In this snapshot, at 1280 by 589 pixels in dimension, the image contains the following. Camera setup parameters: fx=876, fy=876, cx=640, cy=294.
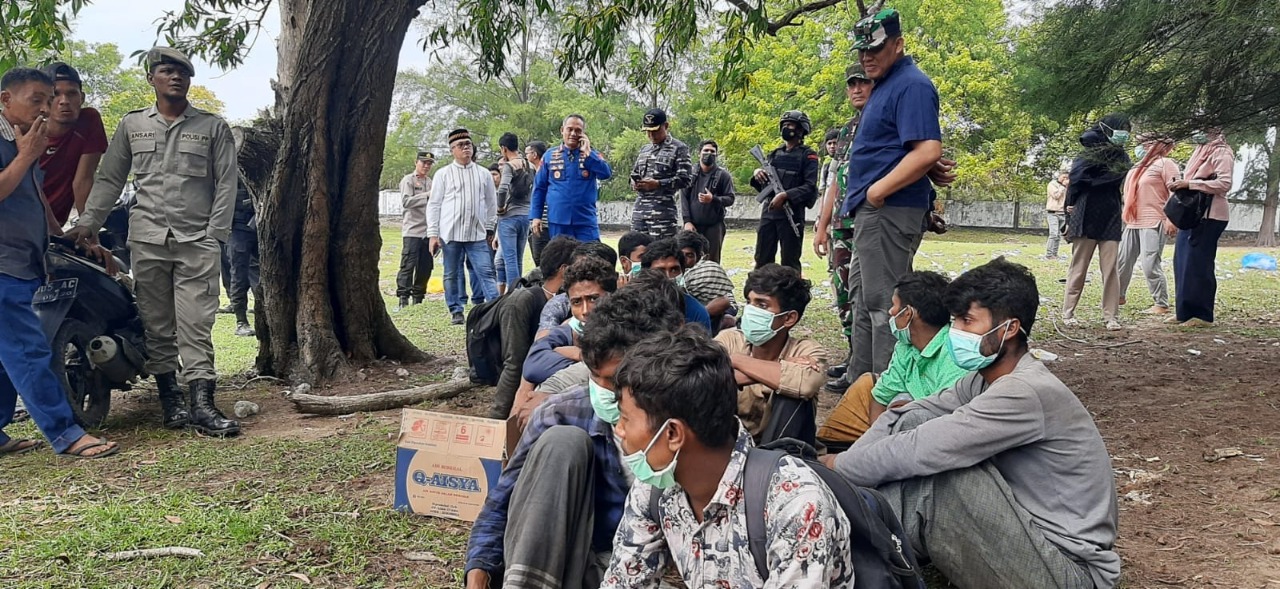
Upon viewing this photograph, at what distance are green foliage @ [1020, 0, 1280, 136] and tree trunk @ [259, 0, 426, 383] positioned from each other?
4.16 metres

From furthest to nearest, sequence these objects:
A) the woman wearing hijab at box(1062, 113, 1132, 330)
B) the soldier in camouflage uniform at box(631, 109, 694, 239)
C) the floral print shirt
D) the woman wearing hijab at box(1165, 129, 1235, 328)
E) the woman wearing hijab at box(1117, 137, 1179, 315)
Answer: the woman wearing hijab at box(1117, 137, 1179, 315)
the soldier in camouflage uniform at box(631, 109, 694, 239)
the woman wearing hijab at box(1062, 113, 1132, 330)
the woman wearing hijab at box(1165, 129, 1235, 328)
the floral print shirt

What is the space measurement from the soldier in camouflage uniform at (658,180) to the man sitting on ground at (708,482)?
17.7ft

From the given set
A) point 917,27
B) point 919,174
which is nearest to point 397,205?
point 917,27

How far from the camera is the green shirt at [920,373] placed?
346cm

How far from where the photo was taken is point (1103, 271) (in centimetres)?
784

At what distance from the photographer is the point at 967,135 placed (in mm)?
27656

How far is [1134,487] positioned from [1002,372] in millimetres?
1476

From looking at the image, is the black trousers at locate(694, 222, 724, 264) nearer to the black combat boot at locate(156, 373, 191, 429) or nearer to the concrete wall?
the black combat boot at locate(156, 373, 191, 429)

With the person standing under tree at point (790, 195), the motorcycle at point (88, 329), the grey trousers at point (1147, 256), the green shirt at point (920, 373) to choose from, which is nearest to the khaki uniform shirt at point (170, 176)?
the motorcycle at point (88, 329)

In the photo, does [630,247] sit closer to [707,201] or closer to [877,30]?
[877,30]

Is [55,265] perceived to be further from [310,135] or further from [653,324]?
[653,324]

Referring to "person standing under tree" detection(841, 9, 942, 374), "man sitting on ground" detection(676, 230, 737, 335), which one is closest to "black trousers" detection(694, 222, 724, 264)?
"man sitting on ground" detection(676, 230, 737, 335)

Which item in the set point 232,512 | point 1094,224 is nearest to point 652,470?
point 232,512

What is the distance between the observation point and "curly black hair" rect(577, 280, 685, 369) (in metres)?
2.67
